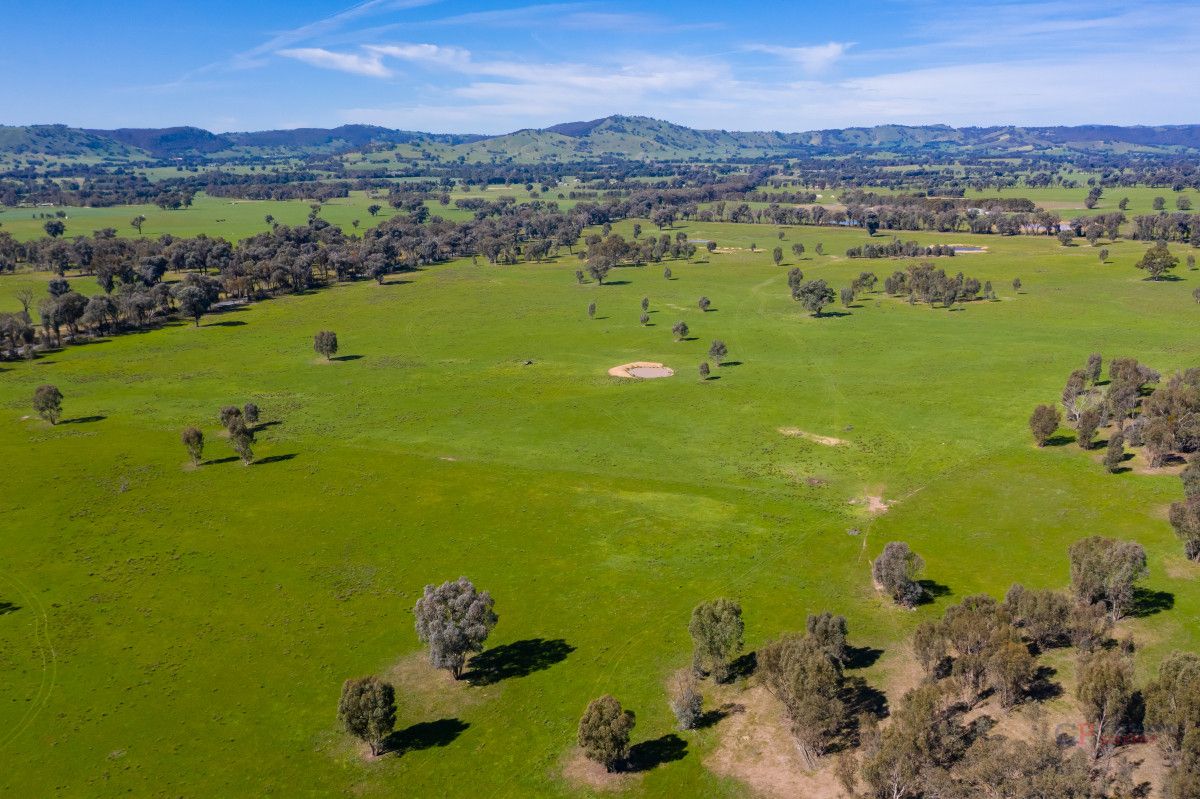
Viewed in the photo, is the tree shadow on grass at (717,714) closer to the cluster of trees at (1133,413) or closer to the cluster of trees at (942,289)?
the cluster of trees at (1133,413)

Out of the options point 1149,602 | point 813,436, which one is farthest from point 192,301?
point 1149,602

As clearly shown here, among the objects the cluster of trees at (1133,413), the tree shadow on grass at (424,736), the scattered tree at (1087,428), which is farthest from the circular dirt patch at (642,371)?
the tree shadow on grass at (424,736)

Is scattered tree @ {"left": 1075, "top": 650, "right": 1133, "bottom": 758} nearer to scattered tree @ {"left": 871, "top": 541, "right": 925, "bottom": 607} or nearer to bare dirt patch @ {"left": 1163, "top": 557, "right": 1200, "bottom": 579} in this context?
scattered tree @ {"left": 871, "top": 541, "right": 925, "bottom": 607}

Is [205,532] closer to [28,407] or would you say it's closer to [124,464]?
[124,464]

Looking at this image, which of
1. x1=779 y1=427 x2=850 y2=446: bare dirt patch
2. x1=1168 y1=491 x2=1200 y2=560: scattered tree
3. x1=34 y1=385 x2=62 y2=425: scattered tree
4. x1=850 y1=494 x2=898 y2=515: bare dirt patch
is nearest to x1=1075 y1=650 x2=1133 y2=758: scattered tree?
x1=1168 y1=491 x2=1200 y2=560: scattered tree

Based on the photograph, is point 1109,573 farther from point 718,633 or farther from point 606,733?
point 606,733
